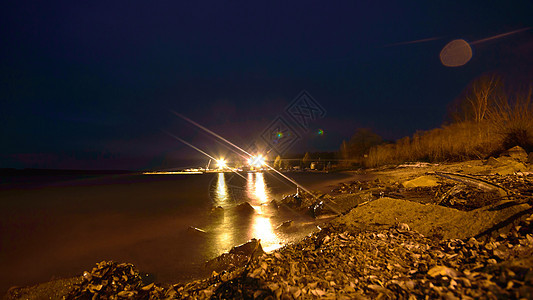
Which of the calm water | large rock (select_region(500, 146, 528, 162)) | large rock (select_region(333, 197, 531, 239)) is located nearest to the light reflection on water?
A: the calm water

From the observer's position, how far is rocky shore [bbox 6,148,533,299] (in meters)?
1.47

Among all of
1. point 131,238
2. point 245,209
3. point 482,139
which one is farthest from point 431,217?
point 482,139

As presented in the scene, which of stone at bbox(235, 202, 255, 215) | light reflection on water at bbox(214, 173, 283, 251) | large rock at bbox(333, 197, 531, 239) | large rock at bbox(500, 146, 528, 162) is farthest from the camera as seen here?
large rock at bbox(500, 146, 528, 162)

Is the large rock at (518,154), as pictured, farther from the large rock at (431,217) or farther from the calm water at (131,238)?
the calm water at (131,238)

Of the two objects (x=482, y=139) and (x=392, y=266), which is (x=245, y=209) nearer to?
(x=392, y=266)

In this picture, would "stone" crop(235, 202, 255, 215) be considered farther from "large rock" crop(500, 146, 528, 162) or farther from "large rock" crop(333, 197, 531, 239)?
"large rock" crop(500, 146, 528, 162)

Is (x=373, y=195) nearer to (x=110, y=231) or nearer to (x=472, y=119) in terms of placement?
(x=110, y=231)

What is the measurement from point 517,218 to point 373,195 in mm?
4302

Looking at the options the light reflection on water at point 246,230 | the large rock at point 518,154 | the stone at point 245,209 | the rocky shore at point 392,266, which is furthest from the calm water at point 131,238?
the large rock at point 518,154

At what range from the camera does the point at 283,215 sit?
22.0 ft

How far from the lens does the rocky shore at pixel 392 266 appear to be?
147 centimetres

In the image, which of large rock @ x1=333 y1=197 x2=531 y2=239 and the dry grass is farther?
the dry grass

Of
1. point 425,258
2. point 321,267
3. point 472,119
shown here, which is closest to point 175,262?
point 321,267

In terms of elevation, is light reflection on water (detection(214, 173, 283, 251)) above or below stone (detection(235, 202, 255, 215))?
below
